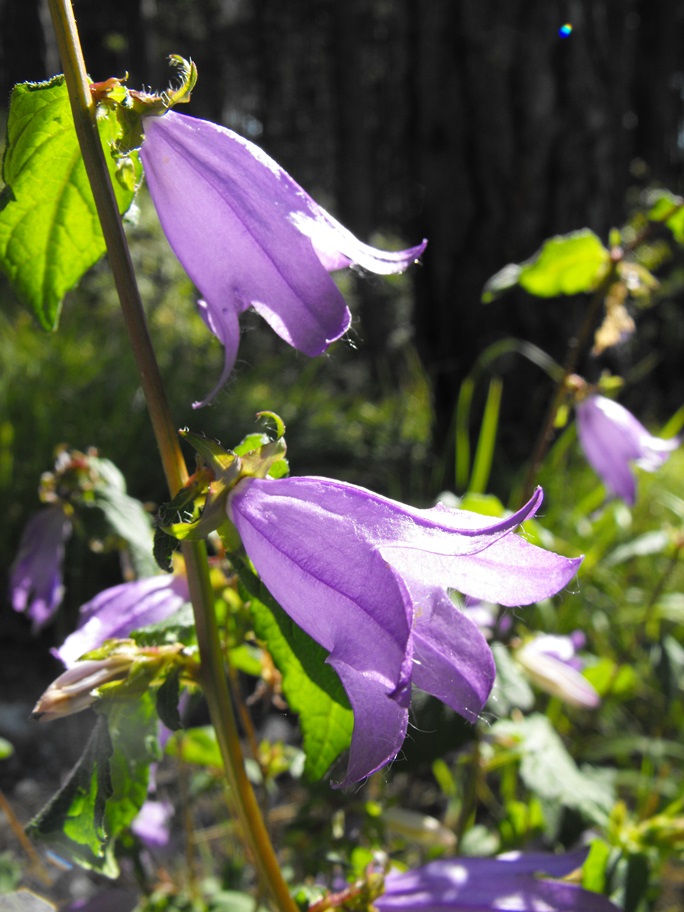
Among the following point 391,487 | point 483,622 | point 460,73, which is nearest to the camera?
point 483,622

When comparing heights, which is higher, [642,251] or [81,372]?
[642,251]

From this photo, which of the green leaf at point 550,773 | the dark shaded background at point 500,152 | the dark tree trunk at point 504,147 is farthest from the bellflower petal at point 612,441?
the dark tree trunk at point 504,147

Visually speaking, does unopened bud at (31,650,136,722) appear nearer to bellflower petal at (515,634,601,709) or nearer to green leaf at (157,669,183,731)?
green leaf at (157,669,183,731)

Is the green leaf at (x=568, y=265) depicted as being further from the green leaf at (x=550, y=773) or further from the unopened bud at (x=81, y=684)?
the unopened bud at (x=81, y=684)

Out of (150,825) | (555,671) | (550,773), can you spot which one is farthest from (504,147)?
(150,825)

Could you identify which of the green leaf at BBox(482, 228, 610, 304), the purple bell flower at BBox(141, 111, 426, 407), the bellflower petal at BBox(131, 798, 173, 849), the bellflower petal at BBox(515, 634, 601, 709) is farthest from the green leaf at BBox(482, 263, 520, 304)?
the bellflower petal at BBox(131, 798, 173, 849)

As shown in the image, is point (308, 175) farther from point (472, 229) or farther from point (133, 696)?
point (133, 696)

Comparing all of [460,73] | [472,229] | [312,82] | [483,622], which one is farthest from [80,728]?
[312,82]
